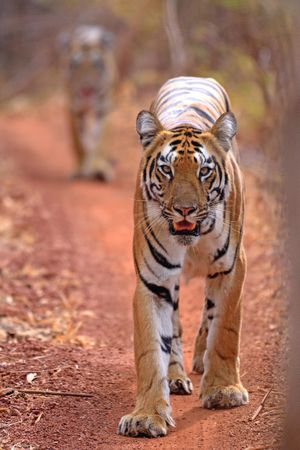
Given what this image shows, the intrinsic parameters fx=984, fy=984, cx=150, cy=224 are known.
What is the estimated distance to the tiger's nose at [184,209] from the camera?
4.60 meters

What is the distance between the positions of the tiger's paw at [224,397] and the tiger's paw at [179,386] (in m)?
0.29

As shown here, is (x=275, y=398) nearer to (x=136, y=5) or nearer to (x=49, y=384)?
(x=49, y=384)

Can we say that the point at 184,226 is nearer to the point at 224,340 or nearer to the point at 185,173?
the point at 185,173

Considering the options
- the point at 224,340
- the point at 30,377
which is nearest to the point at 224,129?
the point at 224,340

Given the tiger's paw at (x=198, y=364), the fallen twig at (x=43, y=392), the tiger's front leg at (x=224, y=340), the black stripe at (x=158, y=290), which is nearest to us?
the black stripe at (x=158, y=290)

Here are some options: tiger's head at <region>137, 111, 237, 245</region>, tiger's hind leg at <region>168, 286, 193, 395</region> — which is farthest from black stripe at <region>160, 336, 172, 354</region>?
tiger's head at <region>137, 111, 237, 245</region>

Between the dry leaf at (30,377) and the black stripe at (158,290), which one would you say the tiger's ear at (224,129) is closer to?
the black stripe at (158,290)

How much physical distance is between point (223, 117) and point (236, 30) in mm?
8056

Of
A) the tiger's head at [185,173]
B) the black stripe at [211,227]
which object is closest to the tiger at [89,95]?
the tiger's head at [185,173]

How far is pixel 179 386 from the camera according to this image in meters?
5.46

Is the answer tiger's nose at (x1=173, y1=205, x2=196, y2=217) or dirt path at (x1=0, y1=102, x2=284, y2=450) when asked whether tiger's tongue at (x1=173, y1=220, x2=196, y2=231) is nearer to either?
tiger's nose at (x1=173, y1=205, x2=196, y2=217)

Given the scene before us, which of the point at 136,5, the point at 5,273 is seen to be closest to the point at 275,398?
the point at 5,273

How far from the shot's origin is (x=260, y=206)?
9.96 meters

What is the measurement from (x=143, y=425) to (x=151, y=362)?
321 mm
